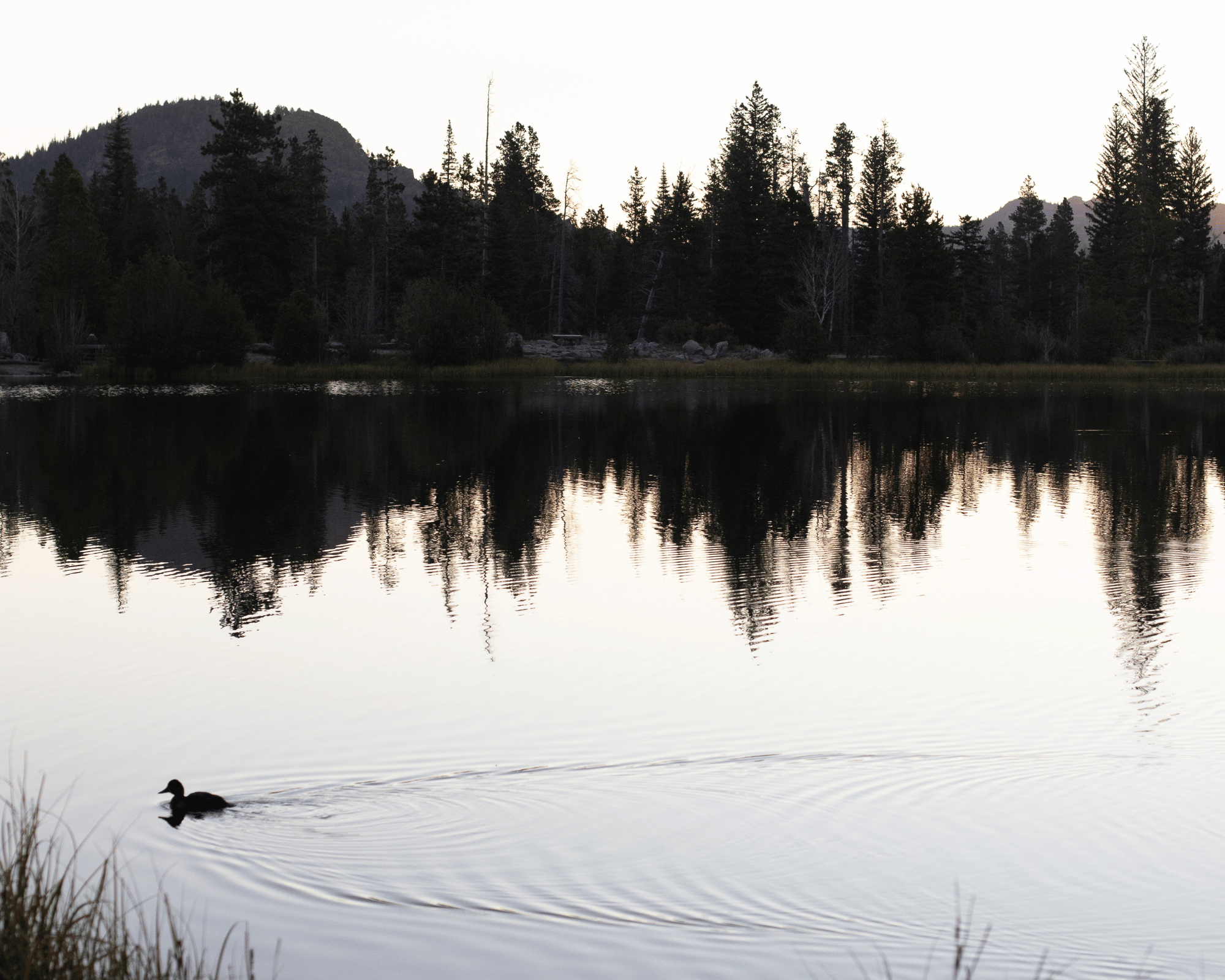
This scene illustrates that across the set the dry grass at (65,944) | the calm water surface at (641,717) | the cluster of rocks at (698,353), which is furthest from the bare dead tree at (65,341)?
the dry grass at (65,944)

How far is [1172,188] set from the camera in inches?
3548

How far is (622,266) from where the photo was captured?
324ft

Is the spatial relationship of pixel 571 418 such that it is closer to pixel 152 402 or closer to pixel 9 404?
pixel 152 402

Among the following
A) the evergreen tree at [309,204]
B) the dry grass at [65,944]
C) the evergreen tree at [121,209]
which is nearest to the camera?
the dry grass at [65,944]

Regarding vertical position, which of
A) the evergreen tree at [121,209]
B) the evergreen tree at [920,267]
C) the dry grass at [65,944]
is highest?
the evergreen tree at [121,209]

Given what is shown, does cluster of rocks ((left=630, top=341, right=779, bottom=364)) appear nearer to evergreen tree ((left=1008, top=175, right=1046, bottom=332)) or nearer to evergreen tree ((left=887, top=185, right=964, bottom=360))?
evergreen tree ((left=887, top=185, right=964, bottom=360))

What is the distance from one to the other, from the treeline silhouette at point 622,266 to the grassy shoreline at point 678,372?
1.37m

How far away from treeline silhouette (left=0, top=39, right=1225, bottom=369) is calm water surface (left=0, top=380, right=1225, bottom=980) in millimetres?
45112

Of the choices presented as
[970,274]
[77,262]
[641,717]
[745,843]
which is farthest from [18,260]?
[745,843]

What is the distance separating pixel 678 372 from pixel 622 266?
33721 mm

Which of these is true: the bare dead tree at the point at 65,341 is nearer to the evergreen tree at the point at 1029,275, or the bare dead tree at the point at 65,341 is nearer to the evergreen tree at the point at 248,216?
the evergreen tree at the point at 248,216

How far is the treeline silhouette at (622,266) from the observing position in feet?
211

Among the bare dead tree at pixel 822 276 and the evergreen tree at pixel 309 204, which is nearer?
the bare dead tree at pixel 822 276

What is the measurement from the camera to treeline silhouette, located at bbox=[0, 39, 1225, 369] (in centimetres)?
6438
